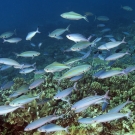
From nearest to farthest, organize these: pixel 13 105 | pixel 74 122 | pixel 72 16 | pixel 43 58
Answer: pixel 13 105, pixel 74 122, pixel 72 16, pixel 43 58

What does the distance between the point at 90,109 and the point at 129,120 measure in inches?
41.6

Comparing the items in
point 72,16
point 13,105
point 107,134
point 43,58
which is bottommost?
point 43,58

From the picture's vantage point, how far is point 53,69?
17.7ft

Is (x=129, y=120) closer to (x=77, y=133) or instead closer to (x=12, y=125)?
(x=77, y=133)

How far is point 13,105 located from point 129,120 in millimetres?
2641

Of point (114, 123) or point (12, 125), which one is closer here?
point (114, 123)

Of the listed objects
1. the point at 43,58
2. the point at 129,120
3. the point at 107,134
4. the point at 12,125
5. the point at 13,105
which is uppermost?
the point at 13,105

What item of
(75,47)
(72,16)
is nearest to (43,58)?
(72,16)

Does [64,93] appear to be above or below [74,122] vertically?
above

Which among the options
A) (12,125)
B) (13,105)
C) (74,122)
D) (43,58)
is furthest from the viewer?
(43,58)

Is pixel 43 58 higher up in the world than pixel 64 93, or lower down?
lower down

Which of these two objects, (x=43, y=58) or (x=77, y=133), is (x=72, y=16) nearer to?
(x=77, y=133)

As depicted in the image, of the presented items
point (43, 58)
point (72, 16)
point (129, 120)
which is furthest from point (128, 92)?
point (43, 58)

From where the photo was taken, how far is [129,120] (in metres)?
4.37
